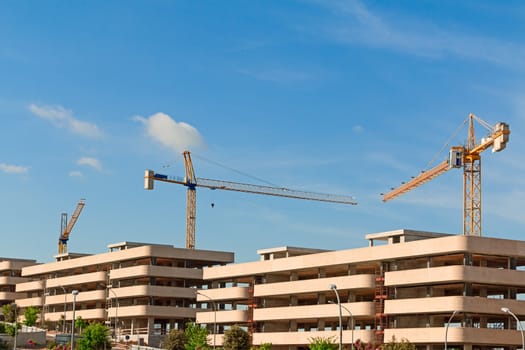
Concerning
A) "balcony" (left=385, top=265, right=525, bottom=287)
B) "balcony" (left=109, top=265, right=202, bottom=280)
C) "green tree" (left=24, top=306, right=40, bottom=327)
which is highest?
"balcony" (left=109, top=265, right=202, bottom=280)

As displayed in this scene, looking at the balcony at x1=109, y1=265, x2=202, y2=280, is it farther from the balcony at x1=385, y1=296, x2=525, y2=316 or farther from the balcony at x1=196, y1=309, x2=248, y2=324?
the balcony at x1=385, y1=296, x2=525, y2=316

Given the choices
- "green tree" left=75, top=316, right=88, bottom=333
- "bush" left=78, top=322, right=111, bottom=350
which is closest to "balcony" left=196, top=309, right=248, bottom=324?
"bush" left=78, top=322, right=111, bottom=350

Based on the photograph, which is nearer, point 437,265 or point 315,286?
point 437,265

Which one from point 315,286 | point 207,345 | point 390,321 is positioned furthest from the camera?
point 207,345

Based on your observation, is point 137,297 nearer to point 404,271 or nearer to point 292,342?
point 292,342

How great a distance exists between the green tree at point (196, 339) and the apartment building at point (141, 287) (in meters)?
16.5

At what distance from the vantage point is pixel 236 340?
12138 cm

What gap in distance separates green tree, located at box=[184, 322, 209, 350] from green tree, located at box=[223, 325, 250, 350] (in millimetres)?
3094

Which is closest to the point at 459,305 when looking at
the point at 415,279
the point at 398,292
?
the point at 415,279

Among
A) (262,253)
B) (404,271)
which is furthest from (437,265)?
(262,253)

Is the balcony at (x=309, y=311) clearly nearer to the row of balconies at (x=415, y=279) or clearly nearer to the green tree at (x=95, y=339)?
the row of balconies at (x=415, y=279)

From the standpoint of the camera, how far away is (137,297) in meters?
152

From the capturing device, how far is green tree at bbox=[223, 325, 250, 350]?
12125cm

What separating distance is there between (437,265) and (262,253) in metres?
32.2
